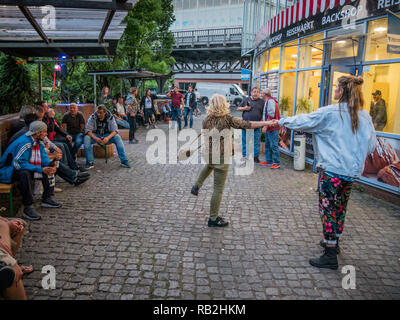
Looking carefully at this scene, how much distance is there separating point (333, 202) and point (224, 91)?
108 ft

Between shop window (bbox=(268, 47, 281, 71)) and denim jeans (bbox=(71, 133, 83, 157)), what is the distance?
6778mm

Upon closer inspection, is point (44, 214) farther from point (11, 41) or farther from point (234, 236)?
point (11, 41)

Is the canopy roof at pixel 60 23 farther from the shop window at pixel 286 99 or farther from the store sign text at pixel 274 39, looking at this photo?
the store sign text at pixel 274 39

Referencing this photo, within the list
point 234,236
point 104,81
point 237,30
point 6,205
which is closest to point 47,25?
point 6,205

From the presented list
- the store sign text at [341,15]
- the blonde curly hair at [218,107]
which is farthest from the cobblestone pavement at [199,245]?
the store sign text at [341,15]

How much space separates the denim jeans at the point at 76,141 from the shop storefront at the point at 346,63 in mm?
5488

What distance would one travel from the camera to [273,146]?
864 cm

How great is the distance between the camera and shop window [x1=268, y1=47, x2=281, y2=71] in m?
11.5

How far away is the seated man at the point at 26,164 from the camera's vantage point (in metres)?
4.81

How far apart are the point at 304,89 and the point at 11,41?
24.6 feet

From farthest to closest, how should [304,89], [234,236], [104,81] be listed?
[104,81] < [304,89] < [234,236]

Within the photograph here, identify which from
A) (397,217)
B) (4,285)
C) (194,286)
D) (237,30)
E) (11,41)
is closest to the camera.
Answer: (4,285)
